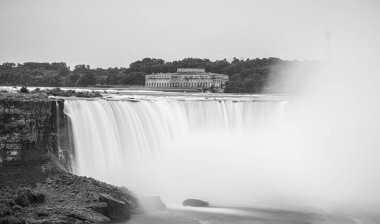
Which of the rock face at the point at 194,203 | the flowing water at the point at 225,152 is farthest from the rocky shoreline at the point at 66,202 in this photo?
the rock face at the point at 194,203

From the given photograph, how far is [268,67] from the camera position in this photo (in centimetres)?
10125

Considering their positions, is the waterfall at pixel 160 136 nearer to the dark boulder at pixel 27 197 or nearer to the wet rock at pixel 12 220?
the dark boulder at pixel 27 197

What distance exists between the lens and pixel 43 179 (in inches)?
944

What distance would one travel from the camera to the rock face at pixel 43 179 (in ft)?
69.2

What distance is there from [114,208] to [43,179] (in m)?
3.59

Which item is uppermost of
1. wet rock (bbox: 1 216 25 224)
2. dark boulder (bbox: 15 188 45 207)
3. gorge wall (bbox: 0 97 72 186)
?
gorge wall (bbox: 0 97 72 186)

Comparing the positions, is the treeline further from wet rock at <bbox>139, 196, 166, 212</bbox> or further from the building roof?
wet rock at <bbox>139, 196, 166, 212</bbox>

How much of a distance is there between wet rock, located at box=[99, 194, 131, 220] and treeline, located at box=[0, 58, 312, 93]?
55541mm

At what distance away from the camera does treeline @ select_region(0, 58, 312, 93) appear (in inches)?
3310

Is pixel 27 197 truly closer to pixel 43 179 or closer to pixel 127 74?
pixel 43 179

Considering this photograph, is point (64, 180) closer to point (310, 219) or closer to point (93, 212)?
point (93, 212)

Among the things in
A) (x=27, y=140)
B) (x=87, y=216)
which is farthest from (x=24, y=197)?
(x=27, y=140)

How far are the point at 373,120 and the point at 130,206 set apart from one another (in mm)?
24260

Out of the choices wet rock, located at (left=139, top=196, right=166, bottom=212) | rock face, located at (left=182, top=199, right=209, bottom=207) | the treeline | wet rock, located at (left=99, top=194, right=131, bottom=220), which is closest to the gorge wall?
wet rock, located at (left=99, top=194, right=131, bottom=220)
